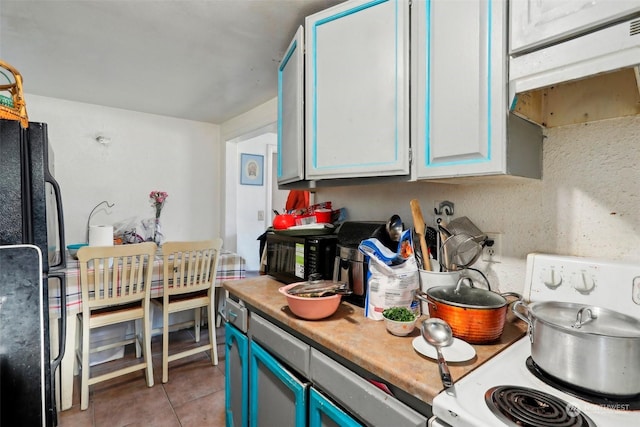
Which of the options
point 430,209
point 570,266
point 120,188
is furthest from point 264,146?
point 570,266

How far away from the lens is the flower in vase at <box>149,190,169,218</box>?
3304 mm

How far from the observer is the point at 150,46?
187cm

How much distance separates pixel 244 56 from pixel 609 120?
6.25 feet

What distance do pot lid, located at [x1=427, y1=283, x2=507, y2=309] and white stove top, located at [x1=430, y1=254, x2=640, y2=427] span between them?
0.15 m

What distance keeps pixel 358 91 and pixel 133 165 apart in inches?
115

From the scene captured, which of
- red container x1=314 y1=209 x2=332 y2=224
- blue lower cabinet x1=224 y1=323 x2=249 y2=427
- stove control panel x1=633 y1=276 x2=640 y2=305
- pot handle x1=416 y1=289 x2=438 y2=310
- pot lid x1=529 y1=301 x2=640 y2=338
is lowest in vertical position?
blue lower cabinet x1=224 y1=323 x2=249 y2=427

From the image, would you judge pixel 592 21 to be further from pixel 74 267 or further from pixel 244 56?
pixel 74 267

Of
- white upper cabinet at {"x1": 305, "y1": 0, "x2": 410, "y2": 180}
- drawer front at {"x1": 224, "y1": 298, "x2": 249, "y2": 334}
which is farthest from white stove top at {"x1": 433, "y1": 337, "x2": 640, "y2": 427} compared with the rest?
drawer front at {"x1": 224, "y1": 298, "x2": 249, "y2": 334}

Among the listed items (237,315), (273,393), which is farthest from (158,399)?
(273,393)

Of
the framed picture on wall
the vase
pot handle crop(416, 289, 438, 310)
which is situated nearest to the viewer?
pot handle crop(416, 289, 438, 310)

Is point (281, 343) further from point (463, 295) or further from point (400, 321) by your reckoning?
point (463, 295)

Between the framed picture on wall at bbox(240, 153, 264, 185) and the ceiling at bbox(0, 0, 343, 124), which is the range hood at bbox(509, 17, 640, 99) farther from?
the framed picture on wall at bbox(240, 153, 264, 185)

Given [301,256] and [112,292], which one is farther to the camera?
[112,292]

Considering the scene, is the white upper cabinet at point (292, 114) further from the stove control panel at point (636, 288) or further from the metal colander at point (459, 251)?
the stove control panel at point (636, 288)
